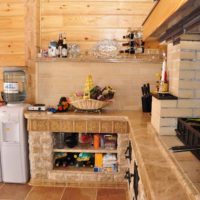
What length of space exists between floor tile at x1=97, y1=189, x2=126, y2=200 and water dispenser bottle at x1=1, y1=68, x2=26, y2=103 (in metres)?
1.48

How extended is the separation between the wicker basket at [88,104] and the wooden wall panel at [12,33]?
102cm

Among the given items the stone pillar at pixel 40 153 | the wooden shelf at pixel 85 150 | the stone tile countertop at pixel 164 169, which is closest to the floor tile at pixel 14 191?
the stone pillar at pixel 40 153

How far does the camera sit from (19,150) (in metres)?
2.75

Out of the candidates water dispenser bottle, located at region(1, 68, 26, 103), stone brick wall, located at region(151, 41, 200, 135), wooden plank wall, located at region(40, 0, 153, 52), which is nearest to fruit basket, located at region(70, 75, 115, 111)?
wooden plank wall, located at region(40, 0, 153, 52)

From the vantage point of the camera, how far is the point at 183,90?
1754 millimetres

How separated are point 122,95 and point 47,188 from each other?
1.39 meters

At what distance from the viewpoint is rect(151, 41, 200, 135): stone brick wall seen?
1.72m

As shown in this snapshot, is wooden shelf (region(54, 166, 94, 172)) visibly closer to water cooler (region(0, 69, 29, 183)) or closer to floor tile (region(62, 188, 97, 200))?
floor tile (region(62, 188, 97, 200))

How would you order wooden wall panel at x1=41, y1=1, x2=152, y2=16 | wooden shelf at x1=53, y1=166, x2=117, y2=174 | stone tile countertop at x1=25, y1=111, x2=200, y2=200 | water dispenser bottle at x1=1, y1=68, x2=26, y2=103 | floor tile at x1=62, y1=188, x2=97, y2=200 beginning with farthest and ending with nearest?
1. wooden wall panel at x1=41, y1=1, x2=152, y2=16
2. water dispenser bottle at x1=1, y1=68, x2=26, y2=103
3. wooden shelf at x1=53, y1=166, x2=117, y2=174
4. floor tile at x1=62, y1=188, x2=97, y2=200
5. stone tile countertop at x1=25, y1=111, x2=200, y2=200

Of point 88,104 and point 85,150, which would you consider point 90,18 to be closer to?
point 88,104

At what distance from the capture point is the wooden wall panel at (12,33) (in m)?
3.10

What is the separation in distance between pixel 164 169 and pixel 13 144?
2034 mm

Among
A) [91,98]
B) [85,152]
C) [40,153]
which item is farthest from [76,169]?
[91,98]

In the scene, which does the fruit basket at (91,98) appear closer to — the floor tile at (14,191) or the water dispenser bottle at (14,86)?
the water dispenser bottle at (14,86)
